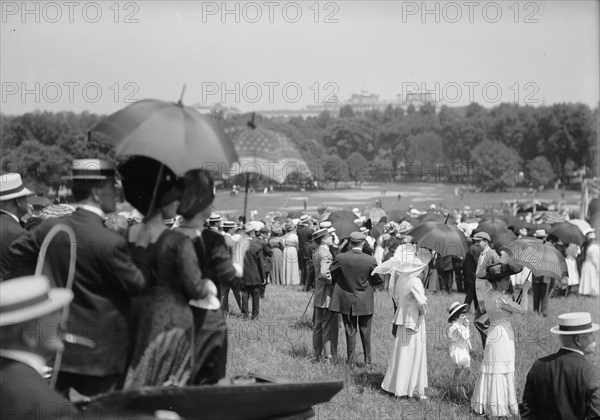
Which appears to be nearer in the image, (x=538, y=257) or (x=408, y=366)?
(x=408, y=366)

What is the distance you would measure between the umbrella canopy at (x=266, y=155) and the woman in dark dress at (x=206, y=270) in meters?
0.23

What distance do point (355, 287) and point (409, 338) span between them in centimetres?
145

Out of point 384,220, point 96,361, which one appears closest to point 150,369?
point 96,361

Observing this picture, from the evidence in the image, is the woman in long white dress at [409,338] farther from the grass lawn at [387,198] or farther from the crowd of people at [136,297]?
the grass lawn at [387,198]

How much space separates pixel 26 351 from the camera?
349cm

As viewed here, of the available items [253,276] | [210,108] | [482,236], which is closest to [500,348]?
[210,108]

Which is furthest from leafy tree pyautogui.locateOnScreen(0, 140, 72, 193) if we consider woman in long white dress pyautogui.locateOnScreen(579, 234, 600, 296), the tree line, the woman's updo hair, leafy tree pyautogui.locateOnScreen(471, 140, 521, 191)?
leafy tree pyautogui.locateOnScreen(471, 140, 521, 191)

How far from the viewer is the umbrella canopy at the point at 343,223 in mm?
16719

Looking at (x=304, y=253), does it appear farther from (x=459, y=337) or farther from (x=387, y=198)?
(x=387, y=198)

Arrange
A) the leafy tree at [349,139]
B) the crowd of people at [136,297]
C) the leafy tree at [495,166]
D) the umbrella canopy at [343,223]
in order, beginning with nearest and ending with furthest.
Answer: the crowd of people at [136,297] → the umbrella canopy at [343,223] → the leafy tree at [495,166] → the leafy tree at [349,139]

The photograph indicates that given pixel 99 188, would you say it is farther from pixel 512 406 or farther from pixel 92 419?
pixel 512 406

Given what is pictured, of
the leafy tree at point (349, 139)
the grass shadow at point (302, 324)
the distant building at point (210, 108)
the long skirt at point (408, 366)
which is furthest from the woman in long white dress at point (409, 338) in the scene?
Answer: the leafy tree at point (349, 139)

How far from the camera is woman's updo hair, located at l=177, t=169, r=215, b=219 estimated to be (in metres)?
4.35

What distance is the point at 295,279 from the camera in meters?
21.3
